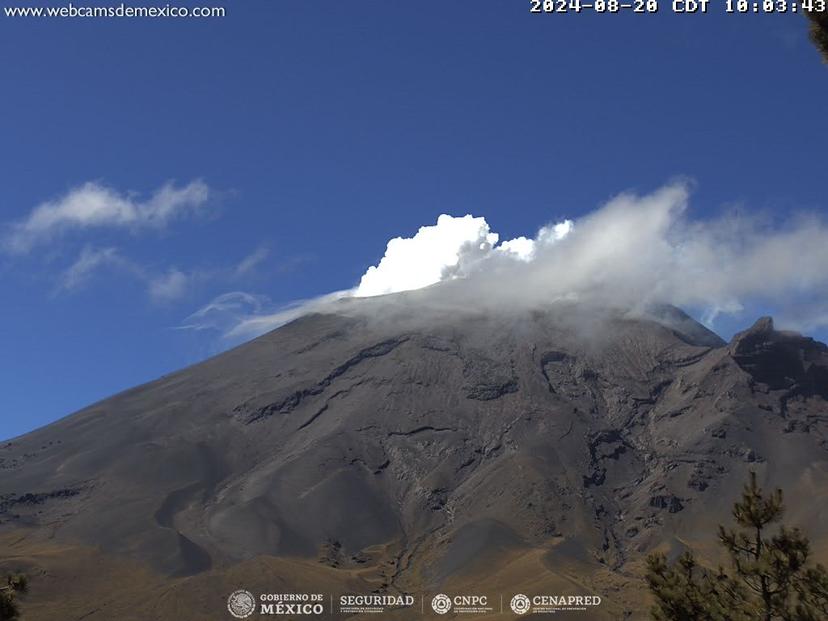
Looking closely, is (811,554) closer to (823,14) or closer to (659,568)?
(659,568)

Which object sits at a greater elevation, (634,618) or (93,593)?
(93,593)

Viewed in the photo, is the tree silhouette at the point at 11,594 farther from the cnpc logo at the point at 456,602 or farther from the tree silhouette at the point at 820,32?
the cnpc logo at the point at 456,602

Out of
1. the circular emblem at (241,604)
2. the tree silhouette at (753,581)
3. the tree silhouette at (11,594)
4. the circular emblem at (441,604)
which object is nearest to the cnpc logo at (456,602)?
the circular emblem at (441,604)

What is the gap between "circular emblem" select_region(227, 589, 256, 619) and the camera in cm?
17412

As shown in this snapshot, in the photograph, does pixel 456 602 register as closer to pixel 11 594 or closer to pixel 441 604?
pixel 441 604

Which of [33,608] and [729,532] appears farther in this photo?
[33,608]

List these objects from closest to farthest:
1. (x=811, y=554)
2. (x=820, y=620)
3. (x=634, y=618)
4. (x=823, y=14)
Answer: (x=823, y=14) → (x=820, y=620) → (x=811, y=554) → (x=634, y=618)

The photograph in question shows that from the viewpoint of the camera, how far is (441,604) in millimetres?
185625

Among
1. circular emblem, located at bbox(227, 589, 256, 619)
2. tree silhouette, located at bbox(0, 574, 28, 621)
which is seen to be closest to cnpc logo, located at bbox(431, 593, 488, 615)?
circular emblem, located at bbox(227, 589, 256, 619)

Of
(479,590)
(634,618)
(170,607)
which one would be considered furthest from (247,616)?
(634,618)

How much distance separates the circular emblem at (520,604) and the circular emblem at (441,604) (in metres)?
12.4

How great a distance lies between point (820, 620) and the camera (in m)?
22.0

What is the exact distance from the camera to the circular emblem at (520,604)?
175 m

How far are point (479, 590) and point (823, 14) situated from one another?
18159 cm
